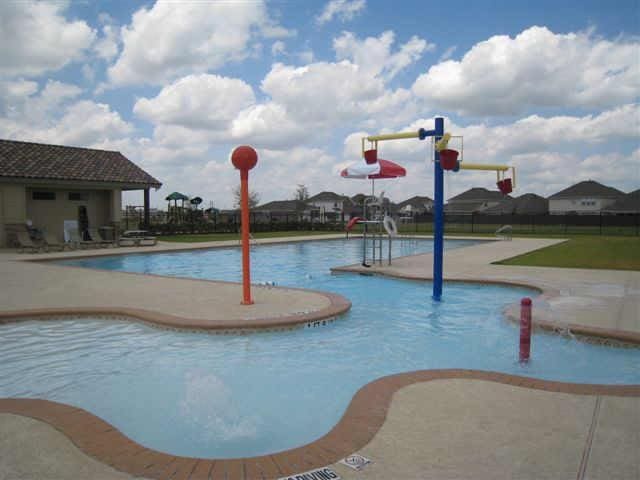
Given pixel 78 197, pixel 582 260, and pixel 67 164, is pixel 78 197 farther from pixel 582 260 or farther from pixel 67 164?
pixel 582 260

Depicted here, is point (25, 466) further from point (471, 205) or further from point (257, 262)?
point (471, 205)

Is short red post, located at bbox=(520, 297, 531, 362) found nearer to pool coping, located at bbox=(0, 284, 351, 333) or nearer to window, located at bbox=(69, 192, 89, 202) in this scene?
pool coping, located at bbox=(0, 284, 351, 333)

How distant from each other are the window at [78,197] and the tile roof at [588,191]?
2190 inches

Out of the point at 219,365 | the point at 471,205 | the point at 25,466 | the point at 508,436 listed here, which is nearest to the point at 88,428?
the point at 25,466

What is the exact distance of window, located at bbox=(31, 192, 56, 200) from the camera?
20.1 m

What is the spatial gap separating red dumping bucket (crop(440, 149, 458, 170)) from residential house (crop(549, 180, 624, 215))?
55605mm

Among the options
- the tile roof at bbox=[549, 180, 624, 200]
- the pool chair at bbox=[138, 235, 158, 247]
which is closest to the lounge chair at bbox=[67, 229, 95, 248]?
the pool chair at bbox=[138, 235, 158, 247]

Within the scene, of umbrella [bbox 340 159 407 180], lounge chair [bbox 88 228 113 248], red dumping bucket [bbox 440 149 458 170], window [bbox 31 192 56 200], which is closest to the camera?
red dumping bucket [bbox 440 149 458 170]

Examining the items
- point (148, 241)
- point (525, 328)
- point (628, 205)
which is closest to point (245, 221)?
point (525, 328)

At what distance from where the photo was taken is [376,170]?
1167 centimetres

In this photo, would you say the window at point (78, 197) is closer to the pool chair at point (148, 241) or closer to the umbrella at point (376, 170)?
the pool chair at point (148, 241)

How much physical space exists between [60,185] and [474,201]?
6424 cm

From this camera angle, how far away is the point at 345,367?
546 cm

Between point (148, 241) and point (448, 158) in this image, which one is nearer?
point (448, 158)
